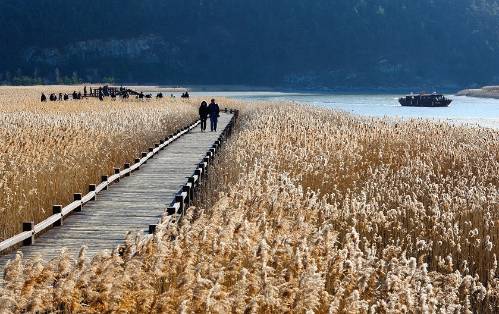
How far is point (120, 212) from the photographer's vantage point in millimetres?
14508

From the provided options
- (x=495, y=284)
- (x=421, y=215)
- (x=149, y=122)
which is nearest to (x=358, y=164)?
(x=421, y=215)

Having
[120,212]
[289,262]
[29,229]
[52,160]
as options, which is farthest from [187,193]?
[289,262]

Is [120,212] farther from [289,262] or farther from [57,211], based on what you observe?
[289,262]

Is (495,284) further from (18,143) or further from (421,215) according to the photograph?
(18,143)

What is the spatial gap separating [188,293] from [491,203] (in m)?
9.22

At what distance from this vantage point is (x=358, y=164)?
67.5ft

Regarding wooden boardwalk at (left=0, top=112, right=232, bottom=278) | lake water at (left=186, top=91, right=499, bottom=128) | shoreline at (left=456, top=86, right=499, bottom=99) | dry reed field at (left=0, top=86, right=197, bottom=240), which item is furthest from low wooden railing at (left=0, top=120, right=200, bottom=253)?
shoreline at (left=456, top=86, right=499, bottom=99)

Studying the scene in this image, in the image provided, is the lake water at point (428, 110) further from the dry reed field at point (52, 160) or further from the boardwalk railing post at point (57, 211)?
the boardwalk railing post at point (57, 211)

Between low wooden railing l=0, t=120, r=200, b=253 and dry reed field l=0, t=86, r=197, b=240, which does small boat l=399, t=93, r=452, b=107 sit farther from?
low wooden railing l=0, t=120, r=200, b=253

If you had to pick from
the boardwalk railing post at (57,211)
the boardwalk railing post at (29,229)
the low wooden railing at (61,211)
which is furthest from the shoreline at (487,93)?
the boardwalk railing post at (29,229)

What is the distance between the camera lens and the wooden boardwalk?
11633 mm

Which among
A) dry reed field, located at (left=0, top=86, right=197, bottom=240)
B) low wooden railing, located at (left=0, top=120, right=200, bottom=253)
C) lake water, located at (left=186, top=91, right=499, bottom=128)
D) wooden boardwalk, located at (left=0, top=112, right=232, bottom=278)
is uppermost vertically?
dry reed field, located at (left=0, top=86, right=197, bottom=240)

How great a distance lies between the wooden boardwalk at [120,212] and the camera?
11633 millimetres

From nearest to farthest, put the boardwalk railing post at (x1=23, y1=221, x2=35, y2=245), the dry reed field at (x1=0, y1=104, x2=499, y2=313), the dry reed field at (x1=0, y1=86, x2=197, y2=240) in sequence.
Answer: the dry reed field at (x1=0, y1=104, x2=499, y2=313)
the boardwalk railing post at (x1=23, y1=221, x2=35, y2=245)
the dry reed field at (x1=0, y1=86, x2=197, y2=240)
